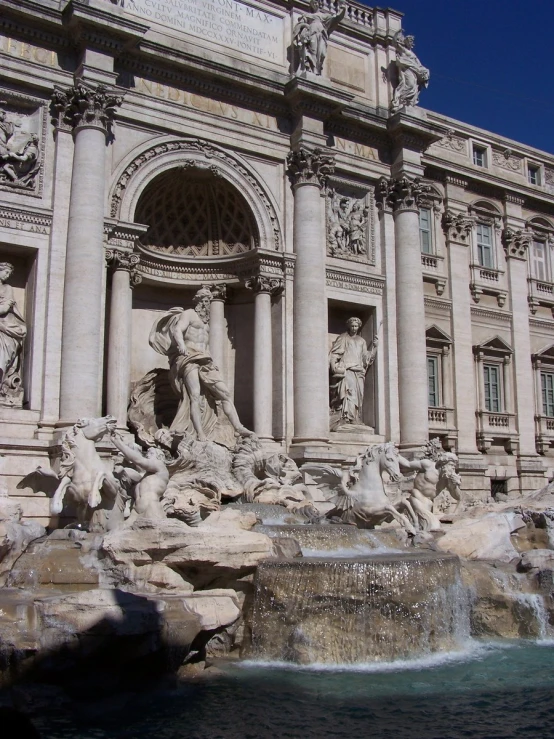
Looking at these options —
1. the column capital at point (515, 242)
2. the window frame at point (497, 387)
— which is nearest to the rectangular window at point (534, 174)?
the column capital at point (515, 242)

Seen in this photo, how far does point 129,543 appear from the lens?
1205 centimetres

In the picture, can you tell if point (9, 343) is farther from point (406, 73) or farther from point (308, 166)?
point (406, 73)

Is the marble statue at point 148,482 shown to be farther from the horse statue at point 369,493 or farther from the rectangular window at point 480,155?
the rectangular window at point 480,155

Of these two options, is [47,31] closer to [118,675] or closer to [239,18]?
[239,18]

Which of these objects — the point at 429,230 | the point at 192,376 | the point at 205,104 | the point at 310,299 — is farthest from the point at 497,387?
the point at 205,104

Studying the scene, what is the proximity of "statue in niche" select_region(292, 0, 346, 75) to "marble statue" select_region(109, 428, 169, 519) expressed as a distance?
11.6 meters

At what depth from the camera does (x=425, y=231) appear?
24734mm

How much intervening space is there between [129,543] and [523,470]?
618 inches

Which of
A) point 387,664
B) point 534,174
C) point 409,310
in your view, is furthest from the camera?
point 534,174

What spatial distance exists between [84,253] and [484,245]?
13538 mm

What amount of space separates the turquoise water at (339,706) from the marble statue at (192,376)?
304 inches

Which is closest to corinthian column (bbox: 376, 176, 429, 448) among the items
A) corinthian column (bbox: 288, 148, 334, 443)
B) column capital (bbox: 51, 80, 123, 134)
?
corinthian column (bbox: 288, 148, 334, 443)

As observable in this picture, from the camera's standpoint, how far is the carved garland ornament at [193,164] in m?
18.6

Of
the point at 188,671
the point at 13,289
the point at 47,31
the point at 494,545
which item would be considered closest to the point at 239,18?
the point at 47,31
